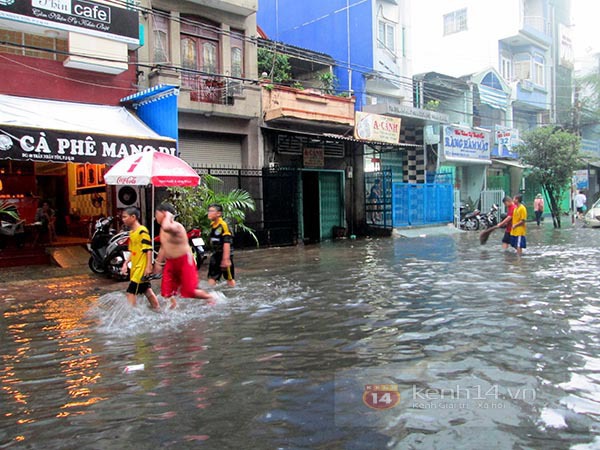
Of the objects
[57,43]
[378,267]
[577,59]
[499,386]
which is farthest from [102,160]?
[577,59]

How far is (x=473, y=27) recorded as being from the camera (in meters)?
31.0

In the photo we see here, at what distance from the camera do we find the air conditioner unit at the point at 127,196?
13828 mm

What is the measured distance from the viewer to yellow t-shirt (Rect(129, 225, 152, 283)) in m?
6.61

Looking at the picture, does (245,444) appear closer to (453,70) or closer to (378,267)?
(378,267)

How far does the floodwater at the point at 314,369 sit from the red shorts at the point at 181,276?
332 millimetres

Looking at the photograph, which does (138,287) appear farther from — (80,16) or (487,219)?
(487,219)

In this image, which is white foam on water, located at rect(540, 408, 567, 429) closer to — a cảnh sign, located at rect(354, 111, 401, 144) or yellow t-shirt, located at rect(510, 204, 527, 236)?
yellow t-shirt, located at rect(510, 204, 527, 236)

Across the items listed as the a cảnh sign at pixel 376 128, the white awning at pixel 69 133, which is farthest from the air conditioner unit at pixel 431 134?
the white awning at pixel 69 133

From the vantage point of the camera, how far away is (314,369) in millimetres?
4430

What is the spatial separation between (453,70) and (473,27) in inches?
105

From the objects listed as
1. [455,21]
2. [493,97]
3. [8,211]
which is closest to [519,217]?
[8,211]

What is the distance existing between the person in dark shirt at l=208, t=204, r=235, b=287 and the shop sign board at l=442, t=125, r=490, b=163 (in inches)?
693

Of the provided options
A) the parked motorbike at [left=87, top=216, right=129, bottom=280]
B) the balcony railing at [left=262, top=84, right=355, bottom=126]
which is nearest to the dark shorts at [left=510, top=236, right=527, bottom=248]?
the balcony railing at [left=262, top=84, right=355, bottom=126]

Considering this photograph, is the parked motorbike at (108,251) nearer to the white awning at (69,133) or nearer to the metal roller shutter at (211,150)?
the white awning at (69,133)
